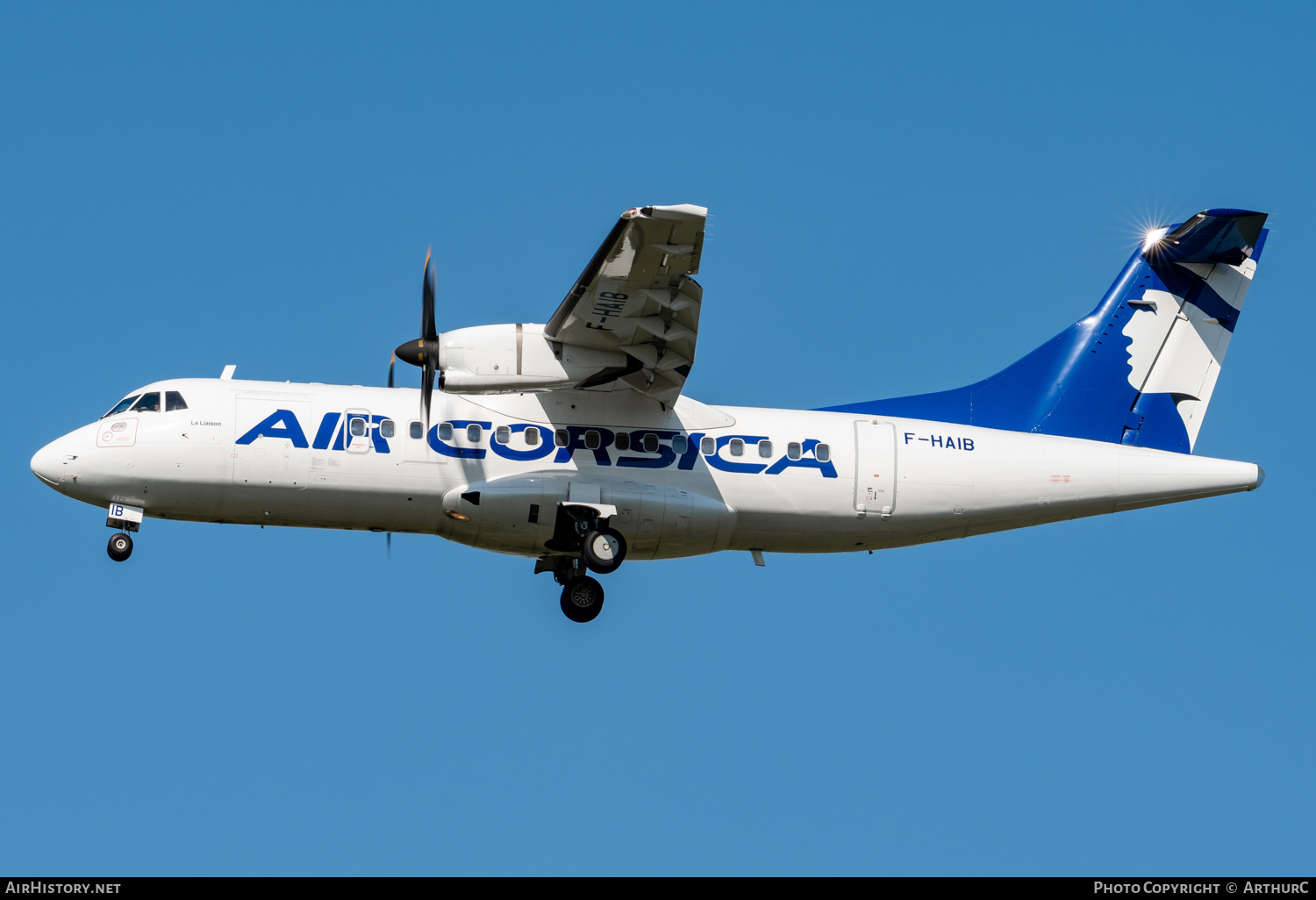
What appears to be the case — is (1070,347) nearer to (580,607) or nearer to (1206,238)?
(1206,238)

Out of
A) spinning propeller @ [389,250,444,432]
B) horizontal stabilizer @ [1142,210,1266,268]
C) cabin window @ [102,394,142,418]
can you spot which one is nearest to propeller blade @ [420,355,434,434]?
spinning propeller @ [389,250,444,432]

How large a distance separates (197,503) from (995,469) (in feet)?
32.2

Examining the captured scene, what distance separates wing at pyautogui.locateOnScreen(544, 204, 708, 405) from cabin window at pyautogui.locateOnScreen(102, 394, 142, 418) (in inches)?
206

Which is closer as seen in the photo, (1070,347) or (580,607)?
(580,607)

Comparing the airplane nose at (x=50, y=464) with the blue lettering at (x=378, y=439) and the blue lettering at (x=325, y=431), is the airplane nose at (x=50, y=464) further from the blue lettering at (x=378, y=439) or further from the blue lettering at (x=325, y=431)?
the blue lettering at (x=378, y=439)

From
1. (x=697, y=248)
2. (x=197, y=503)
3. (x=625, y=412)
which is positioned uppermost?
(x=697, y=248)

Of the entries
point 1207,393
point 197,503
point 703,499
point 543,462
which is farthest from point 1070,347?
point 197,503

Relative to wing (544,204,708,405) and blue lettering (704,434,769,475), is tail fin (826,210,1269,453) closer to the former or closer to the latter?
blue lettering (704,434,769,475)

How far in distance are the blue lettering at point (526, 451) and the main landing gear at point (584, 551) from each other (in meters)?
0.71

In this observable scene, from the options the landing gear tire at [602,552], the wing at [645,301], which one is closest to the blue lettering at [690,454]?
the wing at [645,301]

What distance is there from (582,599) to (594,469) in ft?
5.62

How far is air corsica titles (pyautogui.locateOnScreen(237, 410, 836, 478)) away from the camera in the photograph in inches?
667

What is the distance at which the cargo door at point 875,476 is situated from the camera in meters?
17.8
